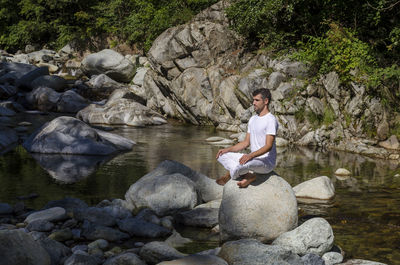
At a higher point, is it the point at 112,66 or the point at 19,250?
the point at 112,66

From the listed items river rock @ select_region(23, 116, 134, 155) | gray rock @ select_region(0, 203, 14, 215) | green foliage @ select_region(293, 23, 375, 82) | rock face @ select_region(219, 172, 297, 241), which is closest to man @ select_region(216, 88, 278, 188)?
rock face @ select_region(219, 172, 297, 241)

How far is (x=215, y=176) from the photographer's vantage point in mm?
11398

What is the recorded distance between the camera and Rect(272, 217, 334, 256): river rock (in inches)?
242

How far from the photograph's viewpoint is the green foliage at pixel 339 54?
16516 millimetres

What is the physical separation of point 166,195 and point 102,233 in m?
1.67

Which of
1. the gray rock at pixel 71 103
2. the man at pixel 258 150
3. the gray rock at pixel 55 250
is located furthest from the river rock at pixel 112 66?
the gray rock at pixel 55 250

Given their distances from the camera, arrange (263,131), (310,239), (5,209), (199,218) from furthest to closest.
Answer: (5,209) → (199,218) → (263,131) → (310,239)

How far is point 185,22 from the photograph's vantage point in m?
24.9

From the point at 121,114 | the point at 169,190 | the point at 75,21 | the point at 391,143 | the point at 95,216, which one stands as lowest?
the point at 95,216

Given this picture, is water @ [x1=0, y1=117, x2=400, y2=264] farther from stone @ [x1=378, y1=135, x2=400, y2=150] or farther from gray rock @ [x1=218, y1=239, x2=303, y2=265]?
stone @ [x1=378, y1=135, x2=400, y2=150]

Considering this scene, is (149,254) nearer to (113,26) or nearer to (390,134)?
(390,134)

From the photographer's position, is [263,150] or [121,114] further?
[121,114]

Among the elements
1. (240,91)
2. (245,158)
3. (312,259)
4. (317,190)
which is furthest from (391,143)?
(312,259)

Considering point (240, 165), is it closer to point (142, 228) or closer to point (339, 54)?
point (142, 228)
